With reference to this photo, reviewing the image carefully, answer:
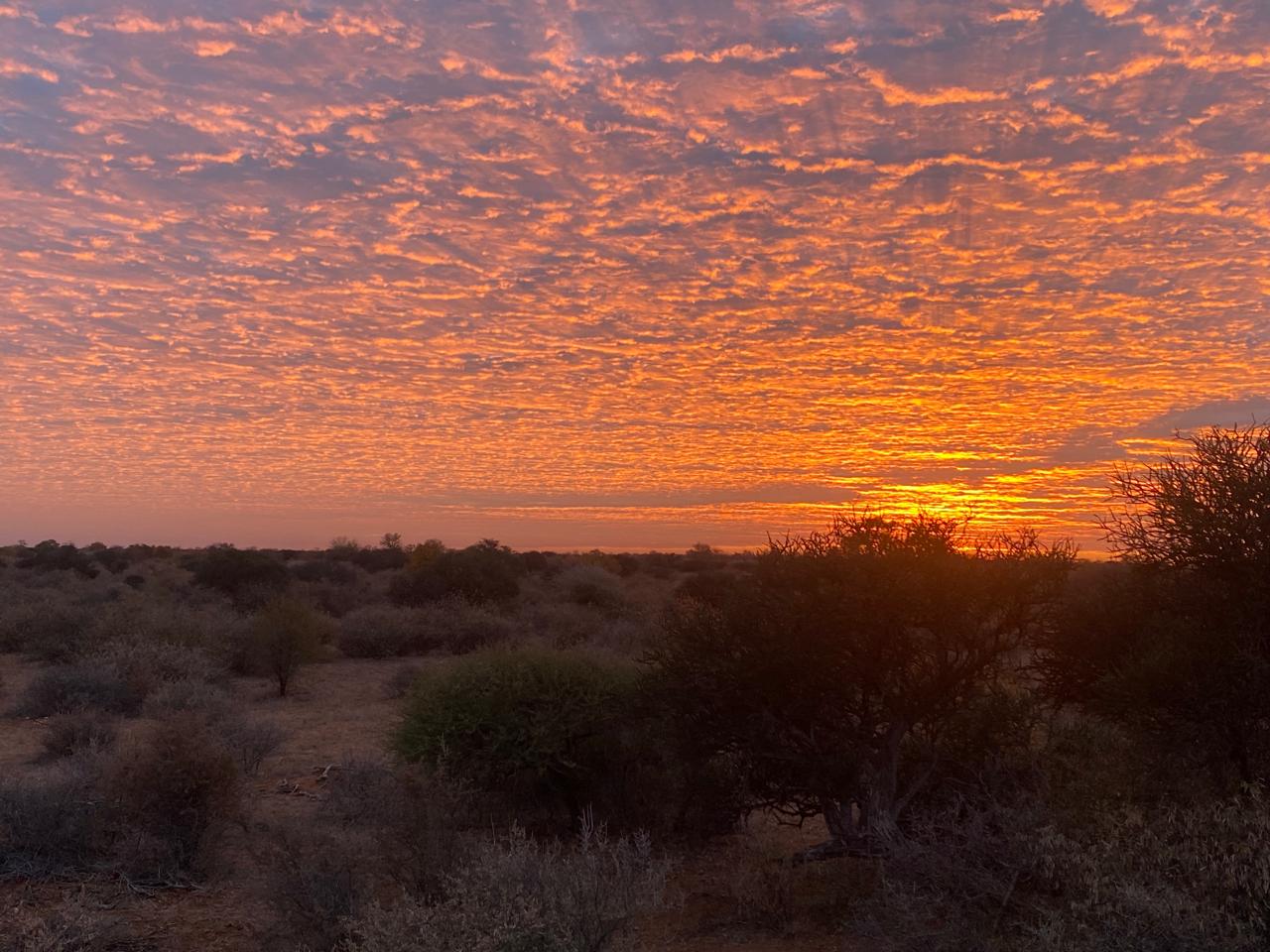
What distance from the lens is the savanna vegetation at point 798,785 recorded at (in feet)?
20.1

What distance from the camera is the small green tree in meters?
22.3

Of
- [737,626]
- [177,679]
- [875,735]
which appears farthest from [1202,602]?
[177,679]

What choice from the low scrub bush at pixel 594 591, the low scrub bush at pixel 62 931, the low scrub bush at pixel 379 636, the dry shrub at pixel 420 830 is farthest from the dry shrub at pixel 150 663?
the low scrub bush at pixel 594 591

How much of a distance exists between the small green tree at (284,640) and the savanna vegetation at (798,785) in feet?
26.4

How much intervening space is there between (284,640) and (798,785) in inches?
636

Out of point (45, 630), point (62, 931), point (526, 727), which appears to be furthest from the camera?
point (45, 630)

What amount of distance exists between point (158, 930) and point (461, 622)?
20.7 m

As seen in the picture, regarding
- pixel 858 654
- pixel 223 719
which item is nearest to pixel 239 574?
pixel 223 719

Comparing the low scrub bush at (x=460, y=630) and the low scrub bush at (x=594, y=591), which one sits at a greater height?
the low scrub bush at (x=594, y=591)

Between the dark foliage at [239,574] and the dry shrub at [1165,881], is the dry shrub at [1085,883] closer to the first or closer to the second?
the dry shrub at [1165,881]

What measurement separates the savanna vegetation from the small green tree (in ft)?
26.4

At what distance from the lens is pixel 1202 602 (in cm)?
723

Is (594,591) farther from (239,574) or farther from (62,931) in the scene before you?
(62,931)

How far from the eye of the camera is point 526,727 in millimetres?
10656
